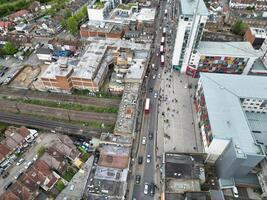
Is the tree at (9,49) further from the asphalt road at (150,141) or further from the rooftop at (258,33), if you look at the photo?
the rooftop at (258,33)

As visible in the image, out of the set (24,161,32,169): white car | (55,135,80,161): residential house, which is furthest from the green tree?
(24,161,32,169): white car

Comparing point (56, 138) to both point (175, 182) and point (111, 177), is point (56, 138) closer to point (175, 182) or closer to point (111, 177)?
point (111, 177)

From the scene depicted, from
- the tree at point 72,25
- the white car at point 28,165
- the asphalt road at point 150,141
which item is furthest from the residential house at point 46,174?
the tree at point 72,25

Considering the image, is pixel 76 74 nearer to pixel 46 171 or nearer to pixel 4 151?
pixel 4 151

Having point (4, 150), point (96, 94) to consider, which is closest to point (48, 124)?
point (4, 150)

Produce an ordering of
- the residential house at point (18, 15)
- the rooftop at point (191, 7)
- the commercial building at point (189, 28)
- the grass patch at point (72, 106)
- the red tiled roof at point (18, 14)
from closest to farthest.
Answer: the rooftop at point (191, 7), the commercial building at point (189, 28), the grass patch at point (72, 106), the residential house at point (18, 15), the red tiled roof at point (18, 14)

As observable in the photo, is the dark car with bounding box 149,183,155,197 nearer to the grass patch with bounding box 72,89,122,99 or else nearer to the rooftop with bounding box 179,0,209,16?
the grass patch with bounding box 72,89,122,99

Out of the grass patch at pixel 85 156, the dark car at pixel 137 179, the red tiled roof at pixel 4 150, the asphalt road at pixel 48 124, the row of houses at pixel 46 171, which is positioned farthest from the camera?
the asphalt road at pixel 48 124

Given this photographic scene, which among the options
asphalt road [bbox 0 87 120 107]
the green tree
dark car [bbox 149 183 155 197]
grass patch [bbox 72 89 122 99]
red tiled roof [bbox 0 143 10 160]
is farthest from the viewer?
the green tree
